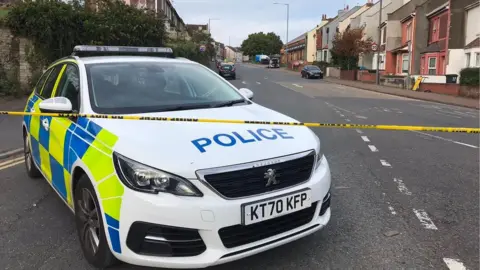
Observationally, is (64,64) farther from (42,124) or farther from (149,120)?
(149,120)

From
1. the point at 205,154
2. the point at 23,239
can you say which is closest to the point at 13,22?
the point at 23,239

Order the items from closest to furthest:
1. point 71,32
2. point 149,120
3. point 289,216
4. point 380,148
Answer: point 289,216, point 149,120, point 380,148, point 71,32

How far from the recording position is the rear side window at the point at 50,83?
478 cm

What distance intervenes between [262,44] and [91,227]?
126 m

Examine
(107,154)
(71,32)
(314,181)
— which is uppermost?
(71,32)

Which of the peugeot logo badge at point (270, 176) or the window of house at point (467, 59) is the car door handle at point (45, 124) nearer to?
the peugeot logo badge at point (270, 176)

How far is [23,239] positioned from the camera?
3.83m

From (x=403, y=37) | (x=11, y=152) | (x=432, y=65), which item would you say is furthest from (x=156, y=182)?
(x=403, y=37)

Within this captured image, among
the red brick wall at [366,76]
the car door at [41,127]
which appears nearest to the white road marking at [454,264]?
the car door at [41,127]

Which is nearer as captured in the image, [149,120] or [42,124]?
[149,120]

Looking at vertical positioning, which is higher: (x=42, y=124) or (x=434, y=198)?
(x=42, y=124)

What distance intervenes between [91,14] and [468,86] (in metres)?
20.2

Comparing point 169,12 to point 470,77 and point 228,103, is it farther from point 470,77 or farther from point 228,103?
point 228,103

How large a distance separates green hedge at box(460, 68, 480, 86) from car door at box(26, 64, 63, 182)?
76.8 ft
